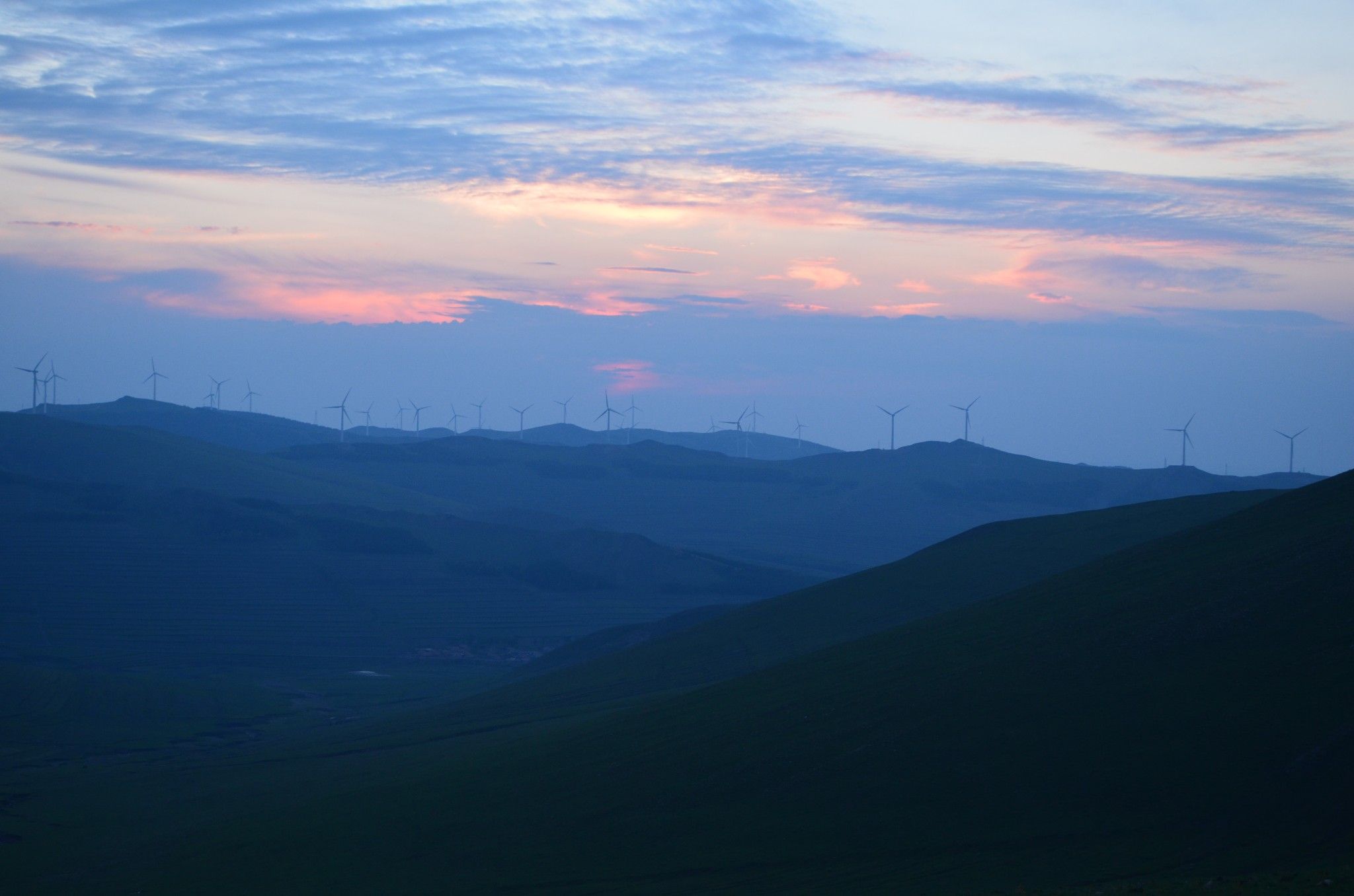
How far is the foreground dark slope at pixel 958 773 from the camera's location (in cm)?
3481

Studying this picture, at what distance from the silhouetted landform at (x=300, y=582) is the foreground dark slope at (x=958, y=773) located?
211 feet

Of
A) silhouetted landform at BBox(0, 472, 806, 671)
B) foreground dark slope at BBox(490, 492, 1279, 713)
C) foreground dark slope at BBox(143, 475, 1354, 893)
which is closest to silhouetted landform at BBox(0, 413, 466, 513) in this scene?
silhouetted landform at BBox(0, 472, 806, 671)

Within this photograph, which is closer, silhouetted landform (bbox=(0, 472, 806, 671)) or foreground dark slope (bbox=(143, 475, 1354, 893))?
foreground dark slope (bbox=(143, 475, 1354, 893))

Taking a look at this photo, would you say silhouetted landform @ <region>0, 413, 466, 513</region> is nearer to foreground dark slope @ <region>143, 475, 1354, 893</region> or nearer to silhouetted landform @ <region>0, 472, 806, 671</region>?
silhouetted landform @ <region>0, 472, 806, 671</region>

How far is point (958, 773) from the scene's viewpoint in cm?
4069

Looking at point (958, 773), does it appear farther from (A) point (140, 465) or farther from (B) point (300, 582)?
(A) point (140, 465)

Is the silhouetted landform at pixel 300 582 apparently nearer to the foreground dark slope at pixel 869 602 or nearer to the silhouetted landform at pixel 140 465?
the silhouetted landform at pixel 140 465

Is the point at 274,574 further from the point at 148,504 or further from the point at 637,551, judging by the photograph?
the point at 637,551

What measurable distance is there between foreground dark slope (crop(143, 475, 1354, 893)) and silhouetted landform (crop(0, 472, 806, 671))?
64171 millimetres

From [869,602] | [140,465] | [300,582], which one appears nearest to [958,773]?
[869,602]

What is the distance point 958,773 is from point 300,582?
110558 mm

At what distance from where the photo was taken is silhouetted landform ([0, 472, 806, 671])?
11656cm

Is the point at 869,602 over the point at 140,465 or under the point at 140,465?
under

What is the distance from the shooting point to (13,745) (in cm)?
7544
